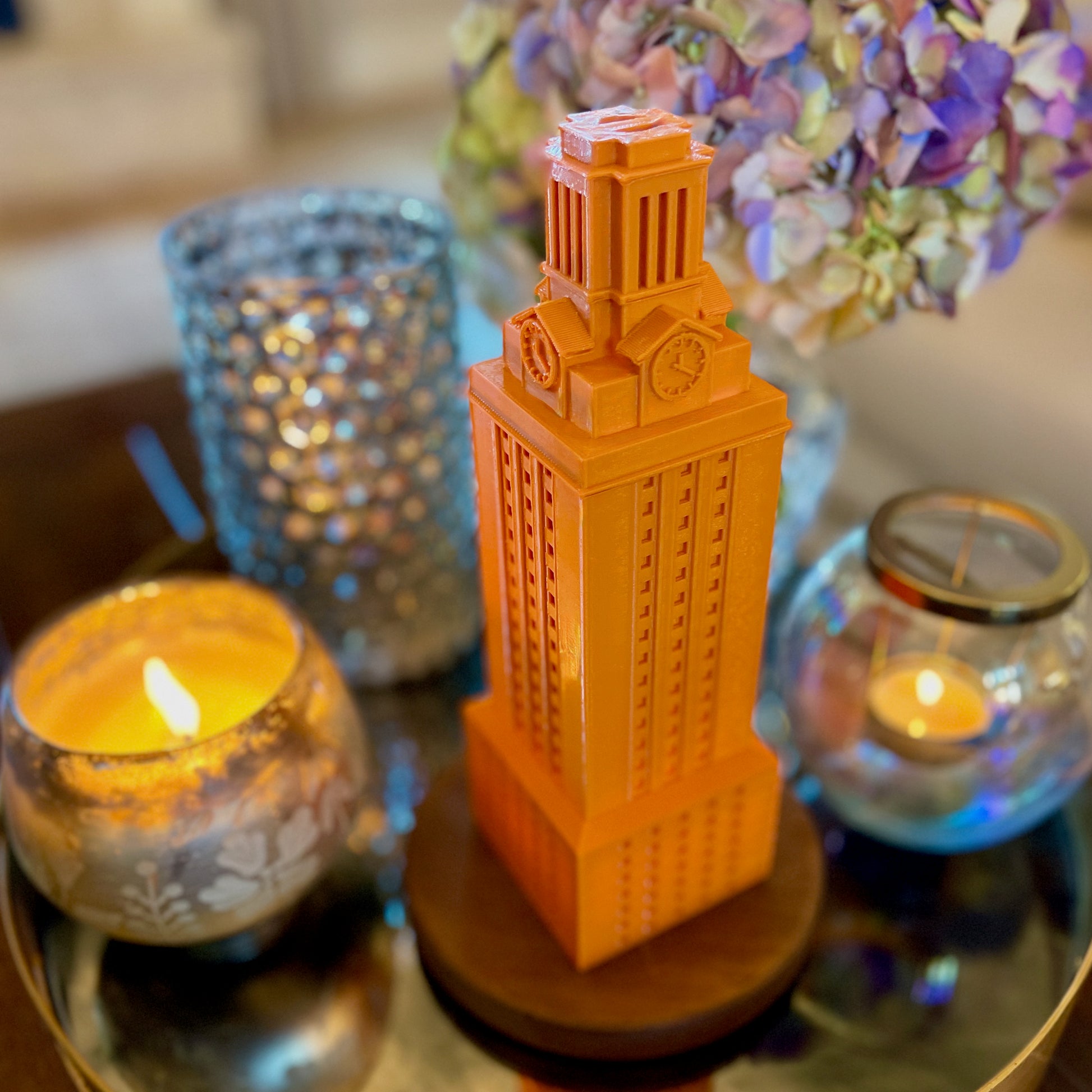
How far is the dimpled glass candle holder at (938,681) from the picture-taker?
44cm

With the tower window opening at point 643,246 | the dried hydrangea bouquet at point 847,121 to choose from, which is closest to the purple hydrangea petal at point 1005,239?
the dried hydrangea bouquet at point 847,121

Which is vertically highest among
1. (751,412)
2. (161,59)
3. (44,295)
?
(751,412)

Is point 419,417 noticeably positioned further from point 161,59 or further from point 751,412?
point 161,59

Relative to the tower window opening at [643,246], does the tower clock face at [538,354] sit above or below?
below

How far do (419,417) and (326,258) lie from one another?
0.47ft

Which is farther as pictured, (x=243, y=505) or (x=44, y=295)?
(x=44, y=295)

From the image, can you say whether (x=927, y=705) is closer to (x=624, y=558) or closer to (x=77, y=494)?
(x=624, y=558)

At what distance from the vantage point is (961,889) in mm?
452

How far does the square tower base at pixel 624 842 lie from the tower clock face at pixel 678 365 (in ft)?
0.53

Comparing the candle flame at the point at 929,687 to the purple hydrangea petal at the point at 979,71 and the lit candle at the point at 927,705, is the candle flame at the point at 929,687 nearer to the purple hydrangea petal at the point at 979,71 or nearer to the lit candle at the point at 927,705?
the lit candle at the point at 927,705

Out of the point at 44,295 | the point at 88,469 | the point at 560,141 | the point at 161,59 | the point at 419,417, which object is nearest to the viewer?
the point at 560,141

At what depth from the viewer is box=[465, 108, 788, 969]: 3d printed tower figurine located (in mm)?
284

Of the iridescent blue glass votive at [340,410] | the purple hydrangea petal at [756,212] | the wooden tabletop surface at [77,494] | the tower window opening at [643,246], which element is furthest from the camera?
the wooden tabletop surface at [77,494]

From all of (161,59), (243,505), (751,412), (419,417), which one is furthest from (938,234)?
(161,59)
